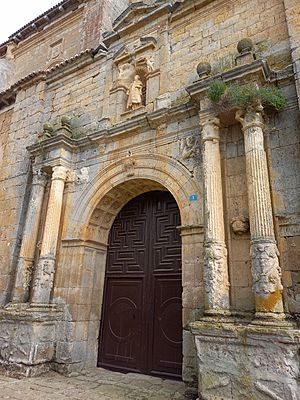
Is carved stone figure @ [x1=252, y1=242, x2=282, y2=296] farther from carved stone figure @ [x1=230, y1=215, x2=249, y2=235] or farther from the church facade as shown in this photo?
carved stone figure @ [x1=230, y1=215, x2=249, y2=235]

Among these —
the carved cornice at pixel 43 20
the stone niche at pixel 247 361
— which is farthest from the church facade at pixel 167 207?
the carved cornice at pixel 43 20

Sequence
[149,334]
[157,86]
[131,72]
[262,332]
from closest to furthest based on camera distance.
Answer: [262,332] → [149,334] → [157,86] → [131,72]

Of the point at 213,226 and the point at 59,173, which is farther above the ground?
the point at 59,173

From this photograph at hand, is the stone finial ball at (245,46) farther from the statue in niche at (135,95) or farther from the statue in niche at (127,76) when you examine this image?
the statue in niche at (127,76)

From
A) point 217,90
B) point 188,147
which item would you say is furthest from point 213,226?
point 217,90

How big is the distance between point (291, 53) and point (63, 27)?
22.3 feet

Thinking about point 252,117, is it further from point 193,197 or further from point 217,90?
point 193,197

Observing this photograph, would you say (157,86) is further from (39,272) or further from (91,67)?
(39,272)

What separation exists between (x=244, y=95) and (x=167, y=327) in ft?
11.0

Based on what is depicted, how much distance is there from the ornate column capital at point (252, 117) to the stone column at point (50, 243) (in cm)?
330

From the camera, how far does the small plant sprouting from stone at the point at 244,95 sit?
12.0 ft

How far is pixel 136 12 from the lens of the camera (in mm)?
6074

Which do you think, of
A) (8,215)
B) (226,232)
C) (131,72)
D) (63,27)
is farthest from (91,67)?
(226,232)

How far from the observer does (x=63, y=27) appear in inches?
330
